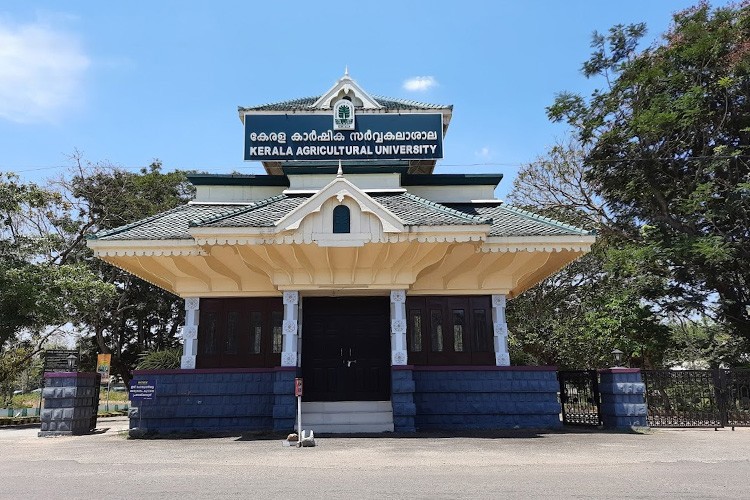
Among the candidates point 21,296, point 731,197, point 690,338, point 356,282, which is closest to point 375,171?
point 356,282

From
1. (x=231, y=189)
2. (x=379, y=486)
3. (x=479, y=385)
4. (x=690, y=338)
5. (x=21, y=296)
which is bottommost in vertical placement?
(x=379, y=486)

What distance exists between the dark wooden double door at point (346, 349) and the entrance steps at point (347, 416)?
431 mm

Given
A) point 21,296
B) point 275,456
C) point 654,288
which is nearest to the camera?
point 275,456

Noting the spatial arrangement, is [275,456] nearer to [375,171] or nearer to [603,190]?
[375,171]

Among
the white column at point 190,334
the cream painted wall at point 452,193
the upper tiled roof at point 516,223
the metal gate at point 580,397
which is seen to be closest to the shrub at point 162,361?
the white column at point 190,334

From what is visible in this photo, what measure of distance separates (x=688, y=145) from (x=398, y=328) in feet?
50.1

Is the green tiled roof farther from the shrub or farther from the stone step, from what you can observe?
the stone step

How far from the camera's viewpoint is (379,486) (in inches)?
268

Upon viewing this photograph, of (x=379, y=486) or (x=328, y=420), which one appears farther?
(x=328, y=420)

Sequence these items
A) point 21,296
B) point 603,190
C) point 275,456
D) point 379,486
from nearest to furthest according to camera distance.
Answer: point 379,486 < point 275,456 < point 21,296 < point 603,190

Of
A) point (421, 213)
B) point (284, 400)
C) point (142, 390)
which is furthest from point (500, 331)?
point (142, 390)

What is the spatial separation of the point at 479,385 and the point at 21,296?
711 inches

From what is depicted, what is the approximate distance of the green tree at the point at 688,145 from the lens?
1969 cm

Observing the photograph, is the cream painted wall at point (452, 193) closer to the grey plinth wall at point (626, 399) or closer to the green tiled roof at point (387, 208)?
the green tiled roof at point (387, 208)
